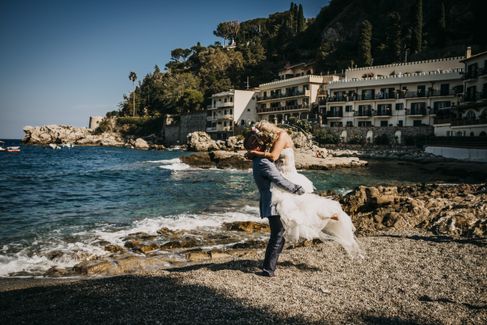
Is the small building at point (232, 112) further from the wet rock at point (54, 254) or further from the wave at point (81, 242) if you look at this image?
the wet rock at point (54, 254)

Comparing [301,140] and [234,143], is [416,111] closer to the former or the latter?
[301,140]

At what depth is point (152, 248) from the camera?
12625mm

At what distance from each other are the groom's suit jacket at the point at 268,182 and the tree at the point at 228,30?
158 metres

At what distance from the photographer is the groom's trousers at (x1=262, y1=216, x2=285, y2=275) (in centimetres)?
720

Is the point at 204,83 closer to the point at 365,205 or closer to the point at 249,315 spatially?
the point at 365,205

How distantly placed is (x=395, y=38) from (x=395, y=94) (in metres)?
20.8

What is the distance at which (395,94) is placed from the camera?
6147cm

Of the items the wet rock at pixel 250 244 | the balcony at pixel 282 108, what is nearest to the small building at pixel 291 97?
the balcony at pixel 282 108

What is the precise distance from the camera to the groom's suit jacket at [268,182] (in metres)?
6.94

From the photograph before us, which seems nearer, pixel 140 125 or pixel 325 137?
pixel 325 137

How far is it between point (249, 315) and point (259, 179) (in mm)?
2483

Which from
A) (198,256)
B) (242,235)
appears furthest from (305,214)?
(242,235)

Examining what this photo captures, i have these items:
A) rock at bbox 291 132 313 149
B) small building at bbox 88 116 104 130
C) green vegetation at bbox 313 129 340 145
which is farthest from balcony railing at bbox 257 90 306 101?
small building at bbox 88 116 104 130

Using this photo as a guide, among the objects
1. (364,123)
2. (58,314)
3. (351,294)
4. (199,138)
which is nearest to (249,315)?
(351,294)
